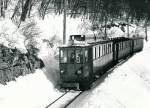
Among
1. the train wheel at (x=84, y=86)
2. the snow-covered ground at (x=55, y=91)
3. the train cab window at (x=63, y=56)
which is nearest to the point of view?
the snow-covered ground at (x=55, y=91)

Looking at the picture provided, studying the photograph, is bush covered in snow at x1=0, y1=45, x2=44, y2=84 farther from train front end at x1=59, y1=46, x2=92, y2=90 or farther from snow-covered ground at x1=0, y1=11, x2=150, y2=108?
train front end at x1=59, y1=46, x2=92, y2=90

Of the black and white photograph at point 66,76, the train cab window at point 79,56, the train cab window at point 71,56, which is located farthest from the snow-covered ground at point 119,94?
the train cab window at point 71,56

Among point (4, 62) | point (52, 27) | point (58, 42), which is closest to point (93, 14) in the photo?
point (52, 27)

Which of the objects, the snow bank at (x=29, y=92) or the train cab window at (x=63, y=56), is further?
the train cab window at (x=63, y=56)

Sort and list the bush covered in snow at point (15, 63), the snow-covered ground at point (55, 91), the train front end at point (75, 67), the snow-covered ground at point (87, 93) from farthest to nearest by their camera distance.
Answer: the train front end at point (75, 67) < the bush covered in snow at point (15, 63) < the snow-covered ground at point (55, 91) < the snow-covered ground at point (87, 93)

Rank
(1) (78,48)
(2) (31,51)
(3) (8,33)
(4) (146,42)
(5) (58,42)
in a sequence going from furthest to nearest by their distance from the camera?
(4) (146,42) < (5) (58,42) < (2) (31,51) < (3) (8,33) < (1) (78,48)

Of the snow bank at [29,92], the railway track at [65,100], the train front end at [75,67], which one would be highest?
the train front end at [75,67]

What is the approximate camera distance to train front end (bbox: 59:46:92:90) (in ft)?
68.6

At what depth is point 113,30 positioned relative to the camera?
65.9m

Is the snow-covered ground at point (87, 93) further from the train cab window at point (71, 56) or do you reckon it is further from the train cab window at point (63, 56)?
the train cab window at point (71, 56)

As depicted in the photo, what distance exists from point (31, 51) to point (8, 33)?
9.89 feet

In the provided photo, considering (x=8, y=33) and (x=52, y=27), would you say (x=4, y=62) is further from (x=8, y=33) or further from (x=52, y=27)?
(x=52, y=27)

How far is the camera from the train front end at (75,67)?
68.6 feet

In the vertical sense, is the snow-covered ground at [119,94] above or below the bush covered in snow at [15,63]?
below
